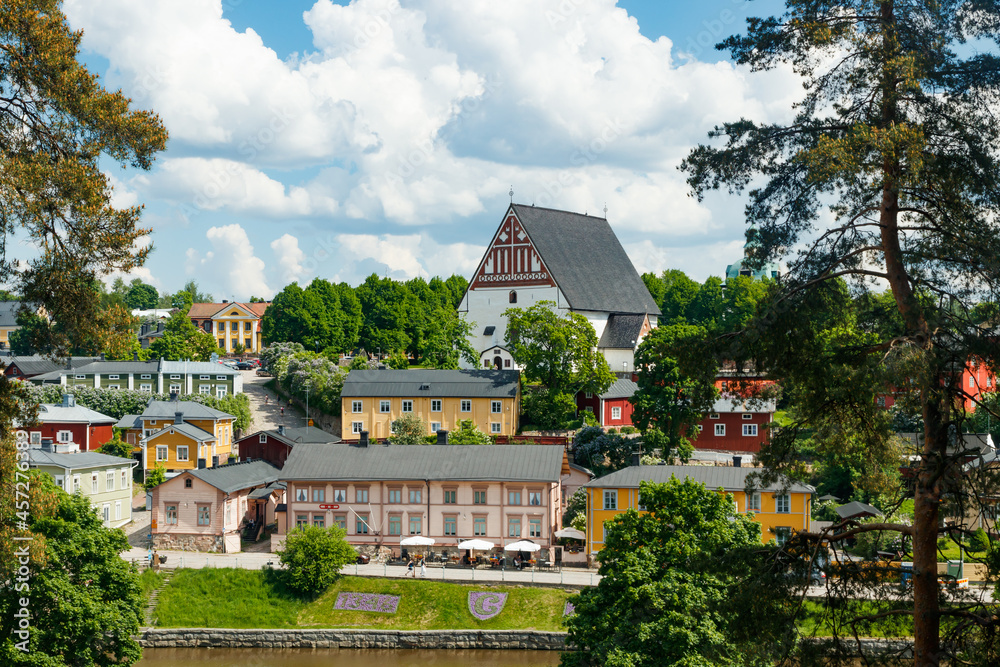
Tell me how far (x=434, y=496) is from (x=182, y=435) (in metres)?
19.1

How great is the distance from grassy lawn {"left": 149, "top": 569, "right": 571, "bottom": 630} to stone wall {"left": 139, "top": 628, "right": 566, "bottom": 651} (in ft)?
1.48

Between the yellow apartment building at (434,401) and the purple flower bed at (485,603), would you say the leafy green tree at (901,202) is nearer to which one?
the purple flower bed at (485,603)

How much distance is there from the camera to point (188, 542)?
142 feet

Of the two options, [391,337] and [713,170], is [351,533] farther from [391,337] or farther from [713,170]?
[391,337]

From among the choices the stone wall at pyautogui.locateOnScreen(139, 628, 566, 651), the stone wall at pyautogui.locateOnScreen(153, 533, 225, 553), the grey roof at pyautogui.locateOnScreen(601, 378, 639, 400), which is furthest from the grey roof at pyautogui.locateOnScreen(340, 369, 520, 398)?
the stone wall at pyautogui.locateOnScreen(139, 628, 566, 651)

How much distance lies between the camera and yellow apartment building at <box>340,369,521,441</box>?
5691cm

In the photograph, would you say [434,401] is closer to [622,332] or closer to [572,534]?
[622,332]

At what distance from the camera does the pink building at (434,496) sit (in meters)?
41.9

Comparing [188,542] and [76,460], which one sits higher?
[76,460]

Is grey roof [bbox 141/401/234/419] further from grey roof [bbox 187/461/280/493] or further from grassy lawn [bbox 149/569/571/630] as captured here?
grassy lawn [bbox 149/569/571/630]

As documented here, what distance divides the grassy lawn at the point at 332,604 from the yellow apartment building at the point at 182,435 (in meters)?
14.2

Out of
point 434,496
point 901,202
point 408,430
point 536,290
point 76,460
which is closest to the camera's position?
point 901,202

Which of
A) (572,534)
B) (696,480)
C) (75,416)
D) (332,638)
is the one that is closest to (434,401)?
(572,534)

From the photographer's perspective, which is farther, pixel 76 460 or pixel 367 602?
pixel 76 460
